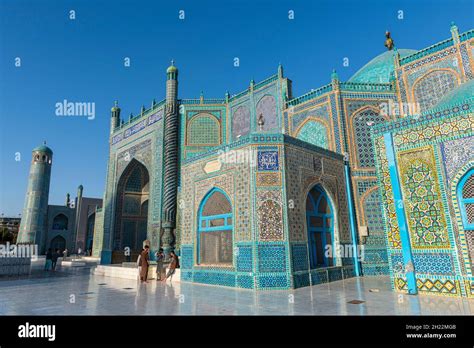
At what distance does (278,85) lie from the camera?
47.9 ft

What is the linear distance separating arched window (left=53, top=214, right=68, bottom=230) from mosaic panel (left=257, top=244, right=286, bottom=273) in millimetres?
34940

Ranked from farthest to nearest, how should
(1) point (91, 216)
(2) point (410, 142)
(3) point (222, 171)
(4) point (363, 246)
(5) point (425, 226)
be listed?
(1) point (91, 216) → (4) point (363, 246) → (3) point (222, 171) → (2) point (410, 142) → (5) point (425, 226)

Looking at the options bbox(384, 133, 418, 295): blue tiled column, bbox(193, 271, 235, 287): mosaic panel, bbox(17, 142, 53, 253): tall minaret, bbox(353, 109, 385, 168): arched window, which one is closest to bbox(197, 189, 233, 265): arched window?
bbox(193, 271, 235, 287): mosaic panel

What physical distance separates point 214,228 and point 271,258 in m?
2.20

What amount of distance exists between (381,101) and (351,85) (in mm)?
1307

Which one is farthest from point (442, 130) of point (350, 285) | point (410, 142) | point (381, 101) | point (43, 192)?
point (43, 192)

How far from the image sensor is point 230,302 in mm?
6012

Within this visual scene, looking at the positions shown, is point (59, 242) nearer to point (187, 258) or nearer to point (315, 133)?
point (187, 258)

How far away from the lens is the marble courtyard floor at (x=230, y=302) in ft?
16.7

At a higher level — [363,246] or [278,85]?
[278,85]

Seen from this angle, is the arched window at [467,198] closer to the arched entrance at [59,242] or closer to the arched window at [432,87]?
the arched window at [432,87]

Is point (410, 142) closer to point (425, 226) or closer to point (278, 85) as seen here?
point (425, 226)

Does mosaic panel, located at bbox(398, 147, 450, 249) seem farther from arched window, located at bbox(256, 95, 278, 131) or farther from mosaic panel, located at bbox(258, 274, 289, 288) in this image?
arched window, located at bbox(256, 95, 278, 131)
